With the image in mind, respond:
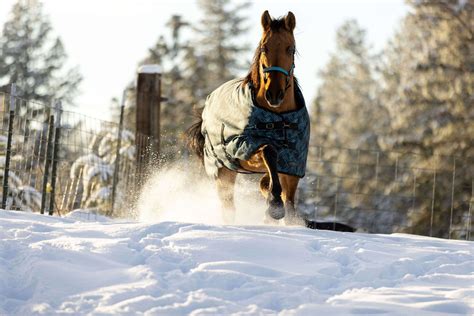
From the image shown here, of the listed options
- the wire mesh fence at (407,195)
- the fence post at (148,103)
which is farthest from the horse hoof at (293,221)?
the wire mesh fence at (407,195)

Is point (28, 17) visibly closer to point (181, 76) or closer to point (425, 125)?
point (181, 76)

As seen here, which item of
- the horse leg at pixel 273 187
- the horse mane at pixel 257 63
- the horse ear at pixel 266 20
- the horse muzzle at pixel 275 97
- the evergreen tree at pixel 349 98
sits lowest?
the horse leg at pixel 273 187

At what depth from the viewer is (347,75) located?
30938 mm

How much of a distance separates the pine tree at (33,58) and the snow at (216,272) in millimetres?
27146

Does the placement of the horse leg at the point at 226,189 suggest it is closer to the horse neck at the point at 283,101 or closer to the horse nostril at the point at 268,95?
the horse neck at the point at 283,101

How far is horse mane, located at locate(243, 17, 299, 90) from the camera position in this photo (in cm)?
704

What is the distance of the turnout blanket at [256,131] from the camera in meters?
7.16

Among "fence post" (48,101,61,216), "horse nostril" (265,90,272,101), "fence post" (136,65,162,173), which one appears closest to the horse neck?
"horse nostril" (265,90,272,101)

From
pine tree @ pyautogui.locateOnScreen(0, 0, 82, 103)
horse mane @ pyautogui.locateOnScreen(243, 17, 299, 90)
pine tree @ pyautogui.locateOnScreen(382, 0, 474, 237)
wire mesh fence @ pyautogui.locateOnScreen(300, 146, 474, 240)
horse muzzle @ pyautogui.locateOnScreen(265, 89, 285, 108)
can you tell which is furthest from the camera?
pine tree @ pyautogui.locateOnScreen(0, 0, 82, 103)

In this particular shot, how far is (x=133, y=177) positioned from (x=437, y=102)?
10.5 metres

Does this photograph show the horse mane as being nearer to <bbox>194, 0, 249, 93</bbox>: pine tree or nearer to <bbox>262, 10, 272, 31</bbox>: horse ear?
<bbox>262, 10, 272, 31</bbox>: horse ear

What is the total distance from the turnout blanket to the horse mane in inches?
2.3

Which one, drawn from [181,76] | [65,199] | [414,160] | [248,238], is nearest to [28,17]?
[181,76]

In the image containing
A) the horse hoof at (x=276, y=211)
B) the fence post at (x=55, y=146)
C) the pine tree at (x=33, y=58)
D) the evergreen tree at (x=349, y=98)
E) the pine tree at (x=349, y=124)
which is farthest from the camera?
the pine tree at (x=33, y=58)
